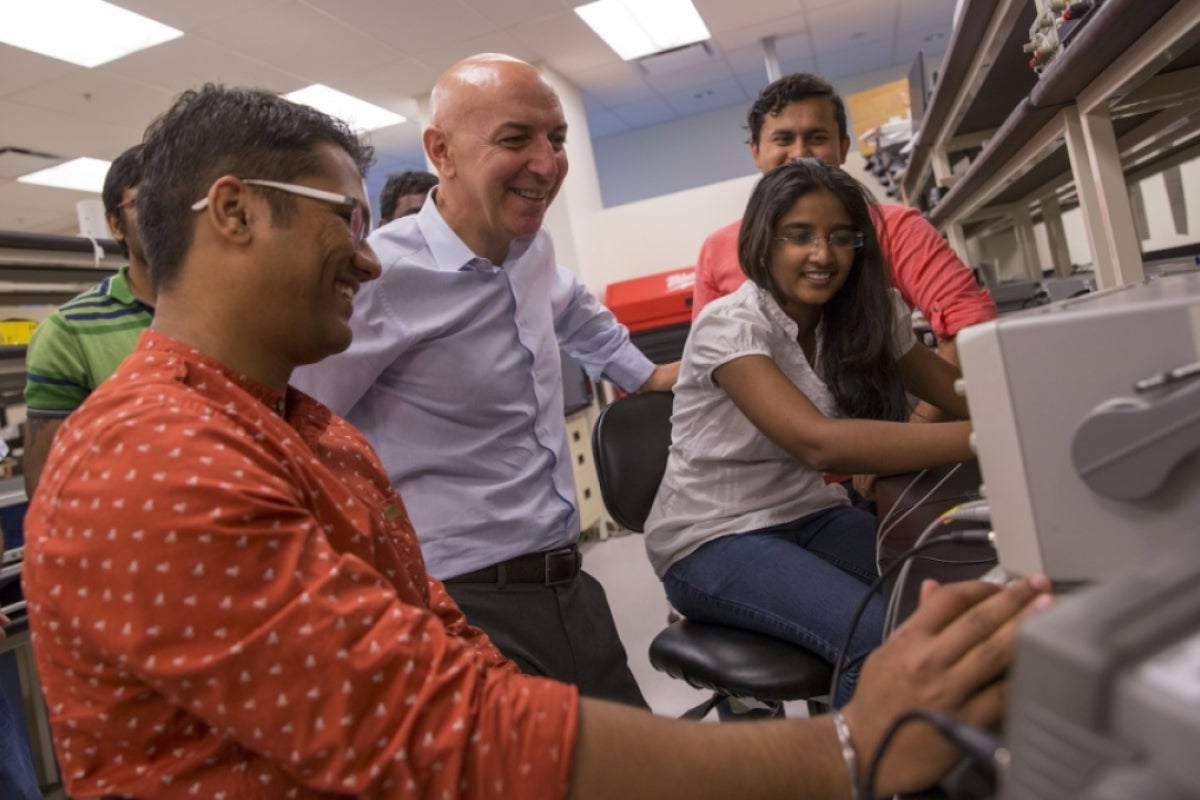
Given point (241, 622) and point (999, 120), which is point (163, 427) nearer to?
point (241, 622)

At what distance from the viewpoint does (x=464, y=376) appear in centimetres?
141

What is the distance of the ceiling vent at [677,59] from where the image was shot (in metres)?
5.92

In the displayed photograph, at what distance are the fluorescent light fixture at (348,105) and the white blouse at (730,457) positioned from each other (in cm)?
417

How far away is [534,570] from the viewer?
4.81ft

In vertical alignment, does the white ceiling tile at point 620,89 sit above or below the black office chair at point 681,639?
above

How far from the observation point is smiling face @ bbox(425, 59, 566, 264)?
4.73 feet

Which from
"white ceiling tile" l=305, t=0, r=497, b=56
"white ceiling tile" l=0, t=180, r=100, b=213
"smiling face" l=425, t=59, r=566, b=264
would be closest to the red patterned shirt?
"smiling face" l=425, t=59, r=566, b=264

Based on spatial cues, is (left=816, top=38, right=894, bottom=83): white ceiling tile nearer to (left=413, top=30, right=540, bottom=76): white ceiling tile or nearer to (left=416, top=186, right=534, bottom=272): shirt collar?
(left=413, top=30, right=540, bottom=76): white ceiling tile

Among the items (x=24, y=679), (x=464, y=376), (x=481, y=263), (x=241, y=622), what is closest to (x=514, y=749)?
(x=241, y=622)

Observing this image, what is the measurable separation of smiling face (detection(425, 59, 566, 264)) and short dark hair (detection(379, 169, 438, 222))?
1116 mm

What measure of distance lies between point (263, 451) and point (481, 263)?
0.86 metres

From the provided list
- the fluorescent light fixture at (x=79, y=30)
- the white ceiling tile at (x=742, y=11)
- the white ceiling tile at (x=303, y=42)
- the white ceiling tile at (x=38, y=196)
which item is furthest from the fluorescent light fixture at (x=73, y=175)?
the white ceiling tile at (x=742, y=11)

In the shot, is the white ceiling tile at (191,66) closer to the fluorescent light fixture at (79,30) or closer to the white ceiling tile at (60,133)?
the fluorescent light fixture at (79,30)

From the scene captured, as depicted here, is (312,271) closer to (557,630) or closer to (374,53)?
(557,630)
